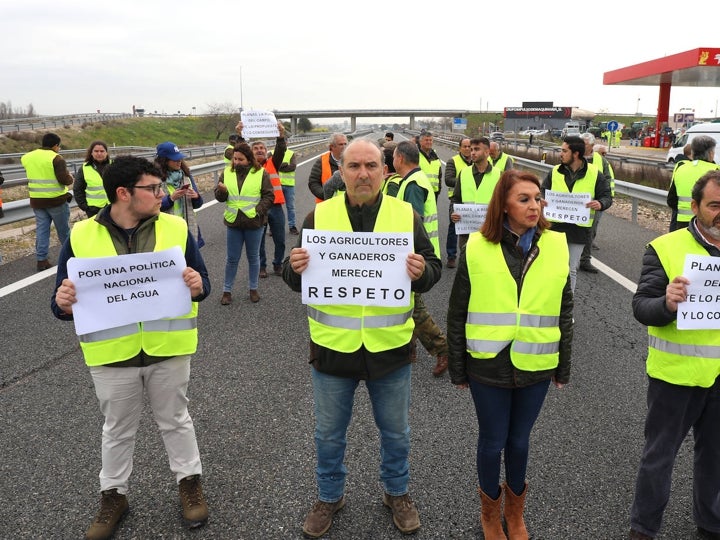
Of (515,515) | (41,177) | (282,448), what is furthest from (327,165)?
(515,515)

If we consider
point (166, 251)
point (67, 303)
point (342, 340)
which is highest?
point (166, 251)

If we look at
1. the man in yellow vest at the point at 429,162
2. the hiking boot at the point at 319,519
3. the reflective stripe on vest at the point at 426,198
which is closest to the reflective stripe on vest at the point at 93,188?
the reflective stripe on vest at the point at 426,198

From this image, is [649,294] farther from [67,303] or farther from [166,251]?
[67,303]

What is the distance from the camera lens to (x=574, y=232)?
6.07 meters

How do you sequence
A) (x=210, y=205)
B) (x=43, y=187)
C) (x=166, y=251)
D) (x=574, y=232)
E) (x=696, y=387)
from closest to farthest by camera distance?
(x=696, y=387) < (x=166, y=251) < (x=574, y=232) < (x=43, y=187) < (x=210, y=205)

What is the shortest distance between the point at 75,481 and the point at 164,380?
3.06 feet

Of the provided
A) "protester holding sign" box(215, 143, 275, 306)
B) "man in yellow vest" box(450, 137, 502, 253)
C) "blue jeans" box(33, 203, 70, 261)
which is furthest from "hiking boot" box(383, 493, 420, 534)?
"blue jeans" box(33, 203, 70, 261)

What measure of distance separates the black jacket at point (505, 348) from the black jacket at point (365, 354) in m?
0.19

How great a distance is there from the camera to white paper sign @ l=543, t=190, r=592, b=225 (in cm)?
608

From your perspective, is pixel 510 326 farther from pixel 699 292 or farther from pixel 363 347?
pixel 699 292

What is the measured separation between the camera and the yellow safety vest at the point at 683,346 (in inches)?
106

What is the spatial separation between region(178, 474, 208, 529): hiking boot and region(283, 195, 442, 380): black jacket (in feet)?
3.32

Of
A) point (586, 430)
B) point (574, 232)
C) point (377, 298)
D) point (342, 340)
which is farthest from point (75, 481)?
point (574, 232)

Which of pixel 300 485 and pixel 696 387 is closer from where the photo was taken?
pixel 696 387
